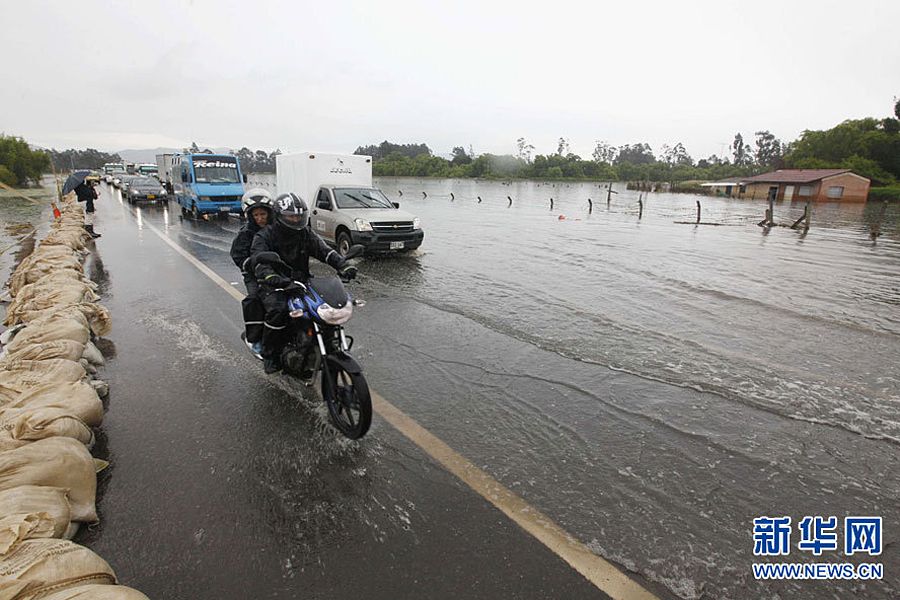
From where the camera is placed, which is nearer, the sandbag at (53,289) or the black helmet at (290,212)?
the black helmet at (290,212)

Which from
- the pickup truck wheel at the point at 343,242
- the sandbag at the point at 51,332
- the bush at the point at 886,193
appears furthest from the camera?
the bush at the point at 886,193

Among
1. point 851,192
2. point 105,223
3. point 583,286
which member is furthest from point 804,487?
point 851,192

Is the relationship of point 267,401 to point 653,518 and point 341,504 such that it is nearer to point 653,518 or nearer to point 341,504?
point 341,504

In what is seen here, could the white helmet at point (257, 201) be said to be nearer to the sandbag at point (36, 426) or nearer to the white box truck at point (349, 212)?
the sandbag at point (36, 426)

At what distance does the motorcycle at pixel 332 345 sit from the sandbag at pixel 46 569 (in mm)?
1870

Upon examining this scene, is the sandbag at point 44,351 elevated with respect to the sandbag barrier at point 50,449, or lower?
elevated

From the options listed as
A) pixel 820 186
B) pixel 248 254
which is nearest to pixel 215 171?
pixel 248 254

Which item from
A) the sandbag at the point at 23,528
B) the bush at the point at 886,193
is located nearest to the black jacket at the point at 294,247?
the sandbag at the point at 23,528

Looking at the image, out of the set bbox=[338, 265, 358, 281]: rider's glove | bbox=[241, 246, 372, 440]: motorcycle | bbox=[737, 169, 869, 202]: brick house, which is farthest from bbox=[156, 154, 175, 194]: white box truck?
bbox=[737, 169, 869, 202]: brick house

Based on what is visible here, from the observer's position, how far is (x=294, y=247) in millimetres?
4789

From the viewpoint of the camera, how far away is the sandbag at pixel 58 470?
2650 millimetres

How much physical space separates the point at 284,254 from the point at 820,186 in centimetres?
7073

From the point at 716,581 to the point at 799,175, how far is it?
7468cm

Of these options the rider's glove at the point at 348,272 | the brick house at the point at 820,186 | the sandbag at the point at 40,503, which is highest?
the brick house at the point at 820,186
